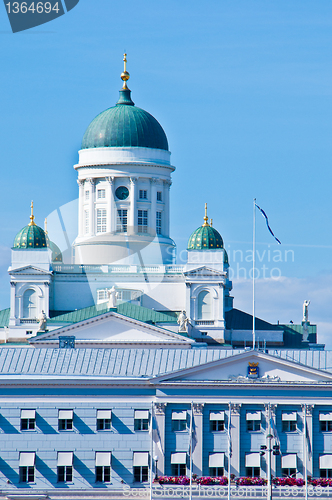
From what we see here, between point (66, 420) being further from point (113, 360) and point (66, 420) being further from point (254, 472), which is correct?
point (254, 472)

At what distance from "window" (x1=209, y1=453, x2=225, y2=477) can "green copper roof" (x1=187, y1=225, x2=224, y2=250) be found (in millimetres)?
50226

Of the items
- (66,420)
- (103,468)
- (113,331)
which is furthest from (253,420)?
(113,331)

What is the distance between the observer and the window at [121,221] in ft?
479

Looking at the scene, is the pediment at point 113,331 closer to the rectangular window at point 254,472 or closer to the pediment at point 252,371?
the pediment at point 252,371

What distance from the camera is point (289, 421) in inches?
3425

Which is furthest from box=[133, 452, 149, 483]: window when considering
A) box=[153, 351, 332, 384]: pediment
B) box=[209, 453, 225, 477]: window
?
box=[153, 351, 332, 384]: pediment

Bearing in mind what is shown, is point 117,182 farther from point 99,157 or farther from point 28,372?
point 28,372

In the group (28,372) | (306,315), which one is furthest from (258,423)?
(306,315)

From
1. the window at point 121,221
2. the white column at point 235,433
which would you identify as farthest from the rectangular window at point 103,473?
the window at point 121,221

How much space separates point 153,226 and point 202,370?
60.4m

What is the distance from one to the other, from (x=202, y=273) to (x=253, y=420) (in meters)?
47.1

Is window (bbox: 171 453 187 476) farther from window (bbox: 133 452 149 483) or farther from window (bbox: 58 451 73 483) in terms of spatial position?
window (bbox: 58 451 73 483)

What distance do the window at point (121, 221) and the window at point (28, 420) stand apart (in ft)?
200

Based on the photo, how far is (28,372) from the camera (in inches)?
3450
